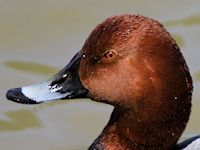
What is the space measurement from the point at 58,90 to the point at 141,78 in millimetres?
439

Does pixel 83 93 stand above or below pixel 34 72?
above

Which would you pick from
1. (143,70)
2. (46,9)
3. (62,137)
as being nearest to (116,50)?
(143,70)

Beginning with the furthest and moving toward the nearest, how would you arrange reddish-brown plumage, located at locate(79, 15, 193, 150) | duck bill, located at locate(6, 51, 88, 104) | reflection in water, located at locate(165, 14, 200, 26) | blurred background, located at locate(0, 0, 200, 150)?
1. reflection in water, located at locate(165, 14, 200, 26)
2. blurred background, located at locate(0, 0, 200, 150)
3. duck bill, located at locate(6, 51, 88, 104)
4. reddish-brown plumage, located at locate(79, 15, 193, 150)

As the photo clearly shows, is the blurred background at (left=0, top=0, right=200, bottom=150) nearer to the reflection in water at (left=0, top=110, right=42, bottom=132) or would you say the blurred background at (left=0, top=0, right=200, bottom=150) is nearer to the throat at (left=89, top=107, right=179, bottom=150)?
the reflection in water at (left=0, top=110, right=42, bottom=132)

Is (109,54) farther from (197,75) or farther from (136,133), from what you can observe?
(197,75)

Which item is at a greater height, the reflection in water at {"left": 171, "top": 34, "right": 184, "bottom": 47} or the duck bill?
the duck bill

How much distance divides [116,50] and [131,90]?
0.59 ft

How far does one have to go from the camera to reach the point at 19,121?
5141 millimetres

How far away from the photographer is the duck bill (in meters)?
3.89

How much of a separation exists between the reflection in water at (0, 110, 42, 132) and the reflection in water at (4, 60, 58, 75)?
383mm

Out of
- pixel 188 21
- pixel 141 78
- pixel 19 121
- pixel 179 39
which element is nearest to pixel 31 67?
pixel 19 121

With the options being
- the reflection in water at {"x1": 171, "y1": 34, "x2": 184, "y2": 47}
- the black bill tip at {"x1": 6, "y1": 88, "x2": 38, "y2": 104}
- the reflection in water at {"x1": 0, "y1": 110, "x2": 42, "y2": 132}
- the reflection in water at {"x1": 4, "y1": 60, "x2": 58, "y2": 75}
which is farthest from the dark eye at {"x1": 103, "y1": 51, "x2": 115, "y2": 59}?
the reflection in water at {"x1": 171, "y1": 34, "x2": 184, "y2": 47}

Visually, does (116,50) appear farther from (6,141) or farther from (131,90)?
(6,141)

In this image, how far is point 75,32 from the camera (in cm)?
579
